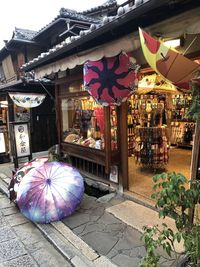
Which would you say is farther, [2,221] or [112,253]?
[2,221]

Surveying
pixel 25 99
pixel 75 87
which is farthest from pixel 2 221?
pixel 25 99

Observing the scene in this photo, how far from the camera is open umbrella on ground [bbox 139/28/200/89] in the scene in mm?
2744

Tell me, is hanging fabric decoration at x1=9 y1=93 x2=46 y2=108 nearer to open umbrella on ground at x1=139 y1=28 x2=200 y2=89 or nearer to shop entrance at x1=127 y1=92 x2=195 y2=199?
shop entrance at x1=127 y1=92 x2=195 y2=199

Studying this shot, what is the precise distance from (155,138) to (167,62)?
14.1 feet

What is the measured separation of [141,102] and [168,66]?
749cm

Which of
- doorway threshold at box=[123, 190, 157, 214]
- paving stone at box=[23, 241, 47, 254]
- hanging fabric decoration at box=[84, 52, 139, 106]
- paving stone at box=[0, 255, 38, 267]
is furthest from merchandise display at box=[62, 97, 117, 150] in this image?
paving stone at box=[0, 255, 38, 267]

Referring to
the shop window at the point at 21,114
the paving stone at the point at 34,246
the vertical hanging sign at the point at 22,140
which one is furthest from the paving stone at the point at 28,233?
the shop window at the point at 21,114

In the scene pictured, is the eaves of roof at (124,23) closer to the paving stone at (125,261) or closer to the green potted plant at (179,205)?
the green potted plant at (179,205)

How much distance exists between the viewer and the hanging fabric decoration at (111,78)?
4.88 meters

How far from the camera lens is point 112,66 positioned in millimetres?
4891

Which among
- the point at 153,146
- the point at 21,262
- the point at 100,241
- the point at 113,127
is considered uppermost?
the point at 113,127

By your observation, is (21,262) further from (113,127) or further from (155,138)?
(155,138)

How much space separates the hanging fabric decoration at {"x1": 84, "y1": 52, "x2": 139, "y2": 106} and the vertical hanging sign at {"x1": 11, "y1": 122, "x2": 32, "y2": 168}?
4.61 meters

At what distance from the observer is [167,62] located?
3.01 metres
